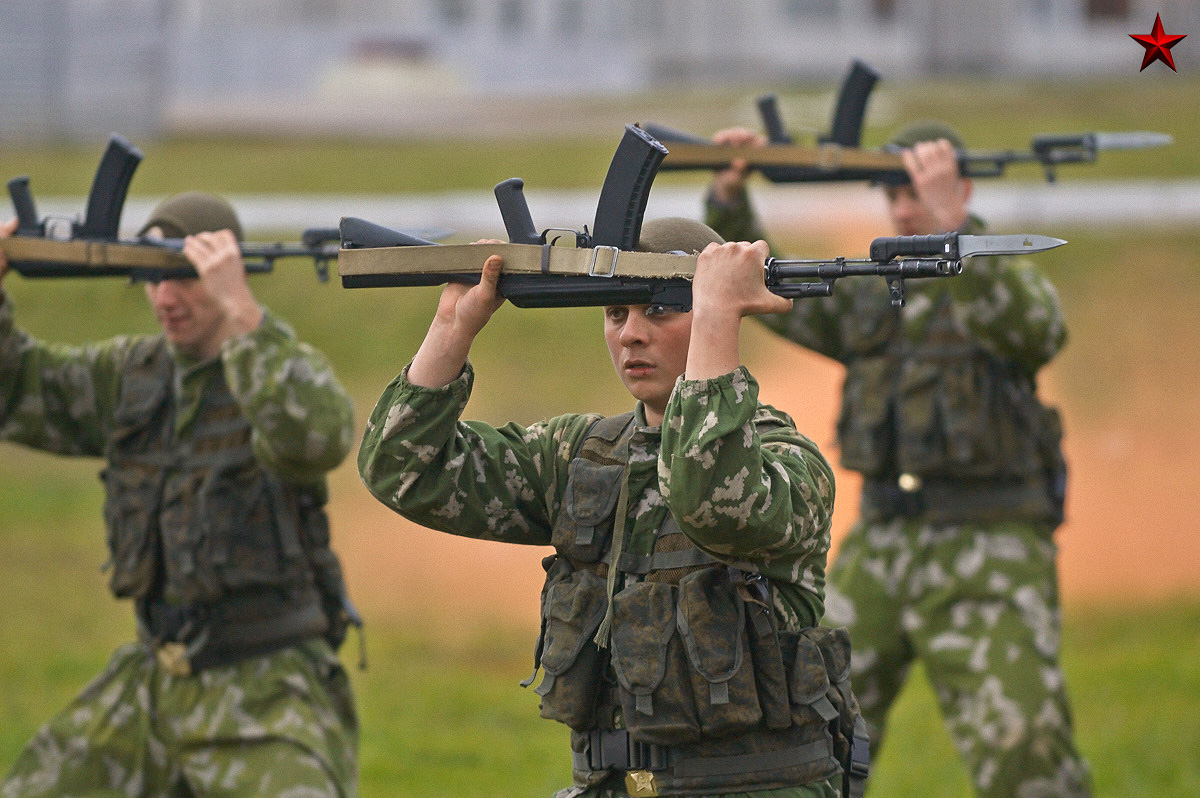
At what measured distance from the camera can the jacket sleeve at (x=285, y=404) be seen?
5.63 metres

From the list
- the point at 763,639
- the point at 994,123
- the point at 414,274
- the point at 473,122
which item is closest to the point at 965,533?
the point at 763,639

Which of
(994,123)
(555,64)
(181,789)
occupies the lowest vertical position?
(181,789)

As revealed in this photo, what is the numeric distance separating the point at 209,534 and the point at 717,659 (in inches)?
95.0

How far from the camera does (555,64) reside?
2720cm

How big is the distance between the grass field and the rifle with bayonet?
4.53 metres

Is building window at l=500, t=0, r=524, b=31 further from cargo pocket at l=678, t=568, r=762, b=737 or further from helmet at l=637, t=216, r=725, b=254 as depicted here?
cargo pocket at l=678, t=568, r=762, b=737

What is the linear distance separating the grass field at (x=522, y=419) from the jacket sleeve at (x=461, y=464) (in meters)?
4.08

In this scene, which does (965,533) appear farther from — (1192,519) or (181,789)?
(1192,519)

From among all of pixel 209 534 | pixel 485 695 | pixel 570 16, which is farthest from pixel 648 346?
pixel 570 16

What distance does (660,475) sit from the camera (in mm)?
3748

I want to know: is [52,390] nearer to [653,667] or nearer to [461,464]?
[461,464]

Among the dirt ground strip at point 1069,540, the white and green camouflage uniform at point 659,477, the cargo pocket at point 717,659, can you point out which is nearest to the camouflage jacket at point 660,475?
the white and green camouflage uniform at point 659,477

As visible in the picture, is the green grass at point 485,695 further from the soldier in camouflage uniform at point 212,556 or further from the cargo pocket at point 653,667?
the cargo pocket at point 653,667

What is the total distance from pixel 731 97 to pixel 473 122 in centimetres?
366
